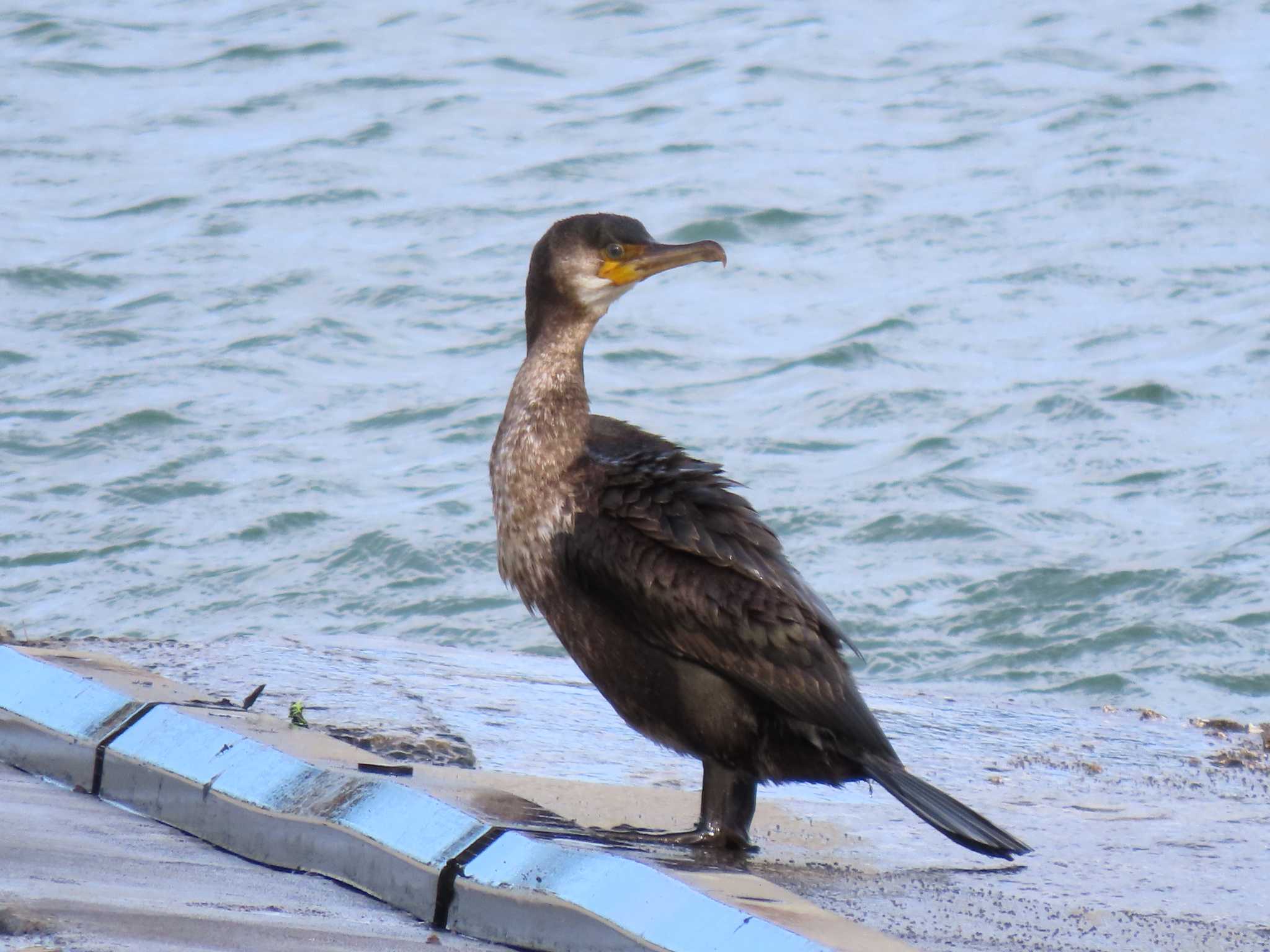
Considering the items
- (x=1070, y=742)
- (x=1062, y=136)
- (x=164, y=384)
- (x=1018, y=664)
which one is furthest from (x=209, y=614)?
(x=1062, y=136)

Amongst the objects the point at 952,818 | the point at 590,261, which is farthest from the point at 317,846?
the point at 590,261

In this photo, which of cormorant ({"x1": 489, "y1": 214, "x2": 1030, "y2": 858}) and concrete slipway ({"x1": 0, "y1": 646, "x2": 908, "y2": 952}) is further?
cormorant ({"x1": 489, "y1": 214, "x2": 1030, "y2": 858})

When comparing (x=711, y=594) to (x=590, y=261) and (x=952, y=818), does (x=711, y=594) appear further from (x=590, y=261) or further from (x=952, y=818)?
(x=590, y=261)

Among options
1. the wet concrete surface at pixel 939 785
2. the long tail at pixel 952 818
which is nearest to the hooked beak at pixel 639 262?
the wet concrete surface at pixel 939 785

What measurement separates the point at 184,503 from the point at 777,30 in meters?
8.43

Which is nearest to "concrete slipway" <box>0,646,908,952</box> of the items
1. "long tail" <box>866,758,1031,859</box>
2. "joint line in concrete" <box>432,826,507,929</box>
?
"joint line in concrete" <box>432,826,507,929</box>

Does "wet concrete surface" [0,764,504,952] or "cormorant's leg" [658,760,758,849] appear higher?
"wet concrete surface" [0,764,504,952]

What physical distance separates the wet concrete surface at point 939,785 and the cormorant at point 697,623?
163 mm

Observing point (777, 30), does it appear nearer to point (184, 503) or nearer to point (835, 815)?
point (184, 503)

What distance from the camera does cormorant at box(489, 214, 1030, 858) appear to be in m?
3.67

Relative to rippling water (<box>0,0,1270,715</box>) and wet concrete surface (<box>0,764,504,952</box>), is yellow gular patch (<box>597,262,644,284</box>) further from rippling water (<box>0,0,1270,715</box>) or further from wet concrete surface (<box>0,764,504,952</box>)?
rippling water (<box>0,0,1270,715</box>)

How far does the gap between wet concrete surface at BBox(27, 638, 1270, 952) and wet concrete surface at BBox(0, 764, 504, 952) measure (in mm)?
615

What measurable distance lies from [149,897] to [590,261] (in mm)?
1999

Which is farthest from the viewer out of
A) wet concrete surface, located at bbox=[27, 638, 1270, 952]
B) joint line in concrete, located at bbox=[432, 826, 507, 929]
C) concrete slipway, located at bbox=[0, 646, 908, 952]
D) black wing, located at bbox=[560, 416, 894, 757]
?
black wing, located at bbox=[560, 416, 894, 757]
